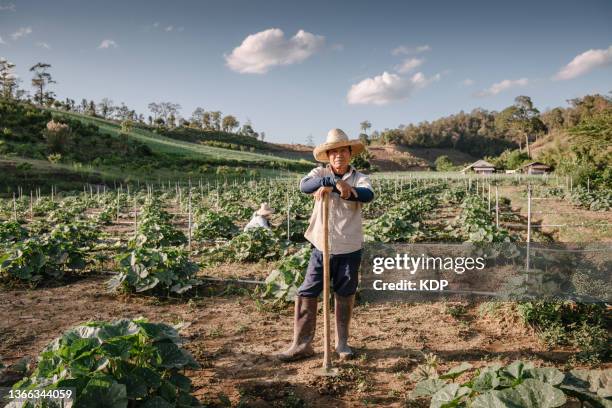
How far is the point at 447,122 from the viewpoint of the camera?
11412 centimetres

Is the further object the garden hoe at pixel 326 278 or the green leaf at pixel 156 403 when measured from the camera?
the garden hoe at pixel 326 278

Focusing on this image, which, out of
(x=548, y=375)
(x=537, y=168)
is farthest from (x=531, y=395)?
(x=537, y=168)

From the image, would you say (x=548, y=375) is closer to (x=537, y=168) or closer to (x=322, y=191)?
(x=322, y=191)

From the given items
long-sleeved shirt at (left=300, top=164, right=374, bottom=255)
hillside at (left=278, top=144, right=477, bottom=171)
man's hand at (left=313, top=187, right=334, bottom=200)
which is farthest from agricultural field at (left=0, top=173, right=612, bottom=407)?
hillside at (left=278, top=144, right=477, bottom=171)

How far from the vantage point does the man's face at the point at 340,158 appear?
3477mm

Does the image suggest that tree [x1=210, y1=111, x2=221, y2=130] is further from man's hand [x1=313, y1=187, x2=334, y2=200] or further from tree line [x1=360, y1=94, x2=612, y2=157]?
man's hand [x1=313, y1=187, x2=334, y2=200]

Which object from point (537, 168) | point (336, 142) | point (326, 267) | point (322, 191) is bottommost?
point (326, 267)

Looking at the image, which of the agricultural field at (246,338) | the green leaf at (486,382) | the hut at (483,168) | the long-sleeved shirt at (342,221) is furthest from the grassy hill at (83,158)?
the green leaf at (486,382)

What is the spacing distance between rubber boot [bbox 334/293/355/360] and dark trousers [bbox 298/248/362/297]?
2.6 inches

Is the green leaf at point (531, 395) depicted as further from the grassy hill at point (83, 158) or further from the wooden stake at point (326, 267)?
the grassy hill at point (83, 158)

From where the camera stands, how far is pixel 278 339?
4.11 m

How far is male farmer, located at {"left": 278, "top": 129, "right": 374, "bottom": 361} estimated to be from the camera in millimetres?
3463

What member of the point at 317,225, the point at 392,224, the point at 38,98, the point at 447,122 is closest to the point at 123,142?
the point at 38,98

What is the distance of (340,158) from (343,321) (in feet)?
4.41
